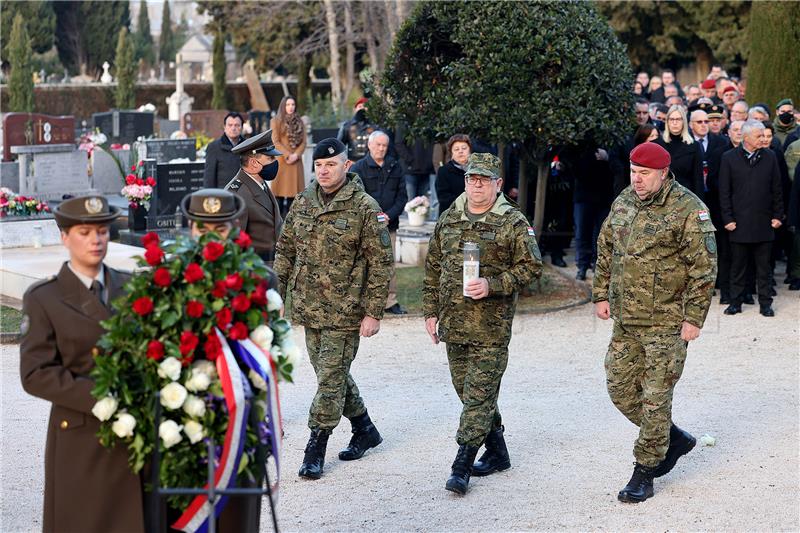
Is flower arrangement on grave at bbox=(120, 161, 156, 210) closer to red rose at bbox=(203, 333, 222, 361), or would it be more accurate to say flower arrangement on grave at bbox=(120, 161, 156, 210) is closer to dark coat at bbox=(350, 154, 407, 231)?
dark coat at bbox=(350, 154, 407, 231)

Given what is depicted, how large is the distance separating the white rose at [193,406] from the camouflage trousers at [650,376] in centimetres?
333

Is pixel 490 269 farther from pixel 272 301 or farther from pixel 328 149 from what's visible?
pixel 272 301

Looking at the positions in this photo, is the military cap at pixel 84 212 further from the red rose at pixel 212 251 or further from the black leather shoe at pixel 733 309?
the black leather shoe at pixel 733 309

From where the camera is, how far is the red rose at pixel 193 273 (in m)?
4.82

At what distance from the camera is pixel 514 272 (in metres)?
7.45

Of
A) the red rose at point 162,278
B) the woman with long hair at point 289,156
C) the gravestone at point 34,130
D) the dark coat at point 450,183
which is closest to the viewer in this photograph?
the red rose at point 162,278

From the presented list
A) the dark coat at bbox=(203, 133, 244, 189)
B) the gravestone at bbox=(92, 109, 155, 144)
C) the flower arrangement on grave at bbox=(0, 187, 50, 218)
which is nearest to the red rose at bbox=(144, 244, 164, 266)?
the dark coat at bbox=(203, 133, 244, 189)

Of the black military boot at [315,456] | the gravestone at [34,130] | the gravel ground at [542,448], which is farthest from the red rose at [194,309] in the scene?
the gravestone at [34,130]

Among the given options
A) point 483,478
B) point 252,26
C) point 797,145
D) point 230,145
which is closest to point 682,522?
point 483,478

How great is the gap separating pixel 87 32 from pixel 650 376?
2551 inches

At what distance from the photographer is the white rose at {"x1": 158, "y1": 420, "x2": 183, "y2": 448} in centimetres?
471

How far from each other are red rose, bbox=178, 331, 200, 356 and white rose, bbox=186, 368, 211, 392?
3.4 inches

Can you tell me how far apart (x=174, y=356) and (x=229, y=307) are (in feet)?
0.99

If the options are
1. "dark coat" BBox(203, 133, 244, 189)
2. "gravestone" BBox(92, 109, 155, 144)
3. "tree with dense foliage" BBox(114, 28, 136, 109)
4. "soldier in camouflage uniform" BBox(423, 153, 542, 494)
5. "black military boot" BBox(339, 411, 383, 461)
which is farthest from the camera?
"tree with dense foliage" BBox(114, 28, 136, 109)
